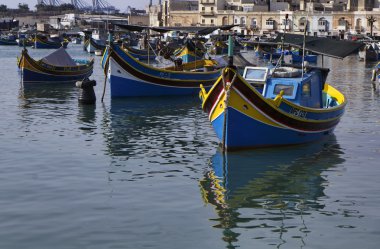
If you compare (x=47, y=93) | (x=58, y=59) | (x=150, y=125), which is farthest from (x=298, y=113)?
(x=58, y=59)

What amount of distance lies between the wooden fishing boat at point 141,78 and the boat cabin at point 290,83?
1224cm

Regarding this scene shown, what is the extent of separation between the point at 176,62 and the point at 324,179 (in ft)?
80.6

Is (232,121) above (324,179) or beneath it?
above

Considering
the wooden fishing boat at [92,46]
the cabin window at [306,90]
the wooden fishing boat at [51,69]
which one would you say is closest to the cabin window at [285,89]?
the cabin window at [306,90]

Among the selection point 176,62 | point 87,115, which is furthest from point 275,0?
point 87,115

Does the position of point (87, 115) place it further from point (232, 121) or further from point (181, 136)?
point (232, 121)

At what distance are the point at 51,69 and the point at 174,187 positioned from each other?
31255 millimetres

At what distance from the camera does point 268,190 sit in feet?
57.6

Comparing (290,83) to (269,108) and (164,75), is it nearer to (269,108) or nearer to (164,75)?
(269,108)

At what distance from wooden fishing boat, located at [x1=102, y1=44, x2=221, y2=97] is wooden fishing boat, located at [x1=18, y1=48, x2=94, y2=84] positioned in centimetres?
1069

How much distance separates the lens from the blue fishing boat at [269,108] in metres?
20.5

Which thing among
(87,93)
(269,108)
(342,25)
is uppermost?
(342,25)

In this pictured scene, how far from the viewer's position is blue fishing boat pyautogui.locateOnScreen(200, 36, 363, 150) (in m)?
20.5

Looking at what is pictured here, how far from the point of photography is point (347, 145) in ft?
79.3
